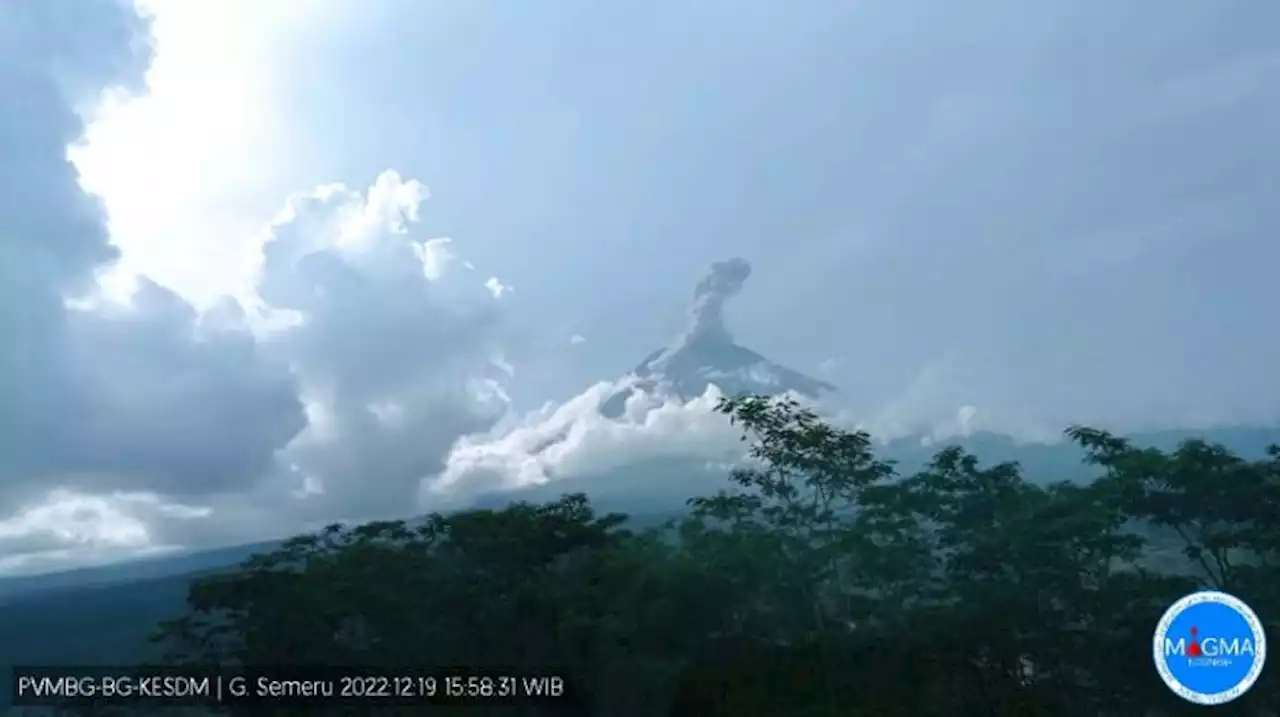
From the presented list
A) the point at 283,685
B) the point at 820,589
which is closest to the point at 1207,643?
the point at 820,589

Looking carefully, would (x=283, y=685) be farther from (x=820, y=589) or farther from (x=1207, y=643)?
(x=1207, y=643)

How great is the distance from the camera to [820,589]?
19.3 m

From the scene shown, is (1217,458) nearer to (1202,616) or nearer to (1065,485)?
(1065,485)

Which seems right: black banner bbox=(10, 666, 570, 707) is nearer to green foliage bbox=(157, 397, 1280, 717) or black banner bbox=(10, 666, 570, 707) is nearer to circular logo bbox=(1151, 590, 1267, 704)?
green foliage bbox=(157, 397, 1280, 717)

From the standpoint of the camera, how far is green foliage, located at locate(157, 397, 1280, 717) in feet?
57.6

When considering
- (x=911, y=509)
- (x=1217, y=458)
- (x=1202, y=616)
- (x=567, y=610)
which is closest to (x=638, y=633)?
(x=567, y=610)

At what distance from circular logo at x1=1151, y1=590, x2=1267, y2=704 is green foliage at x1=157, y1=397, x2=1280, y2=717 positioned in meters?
1.84

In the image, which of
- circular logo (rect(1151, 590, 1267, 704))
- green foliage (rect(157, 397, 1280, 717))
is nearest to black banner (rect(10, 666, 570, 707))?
green foliage (rect(157, 397, 1280, 717))

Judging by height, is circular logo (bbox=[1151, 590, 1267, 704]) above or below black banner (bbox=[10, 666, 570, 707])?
below

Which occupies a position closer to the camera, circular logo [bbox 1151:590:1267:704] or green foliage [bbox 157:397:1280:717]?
circular logo [bbox 1151:590:1267:704]

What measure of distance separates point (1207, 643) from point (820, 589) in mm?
6510

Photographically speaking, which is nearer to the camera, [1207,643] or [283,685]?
[1207,643]

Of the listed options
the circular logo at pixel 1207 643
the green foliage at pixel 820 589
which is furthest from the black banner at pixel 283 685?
the circular logo at pixel 1207 643

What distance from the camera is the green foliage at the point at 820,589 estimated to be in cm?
1756
